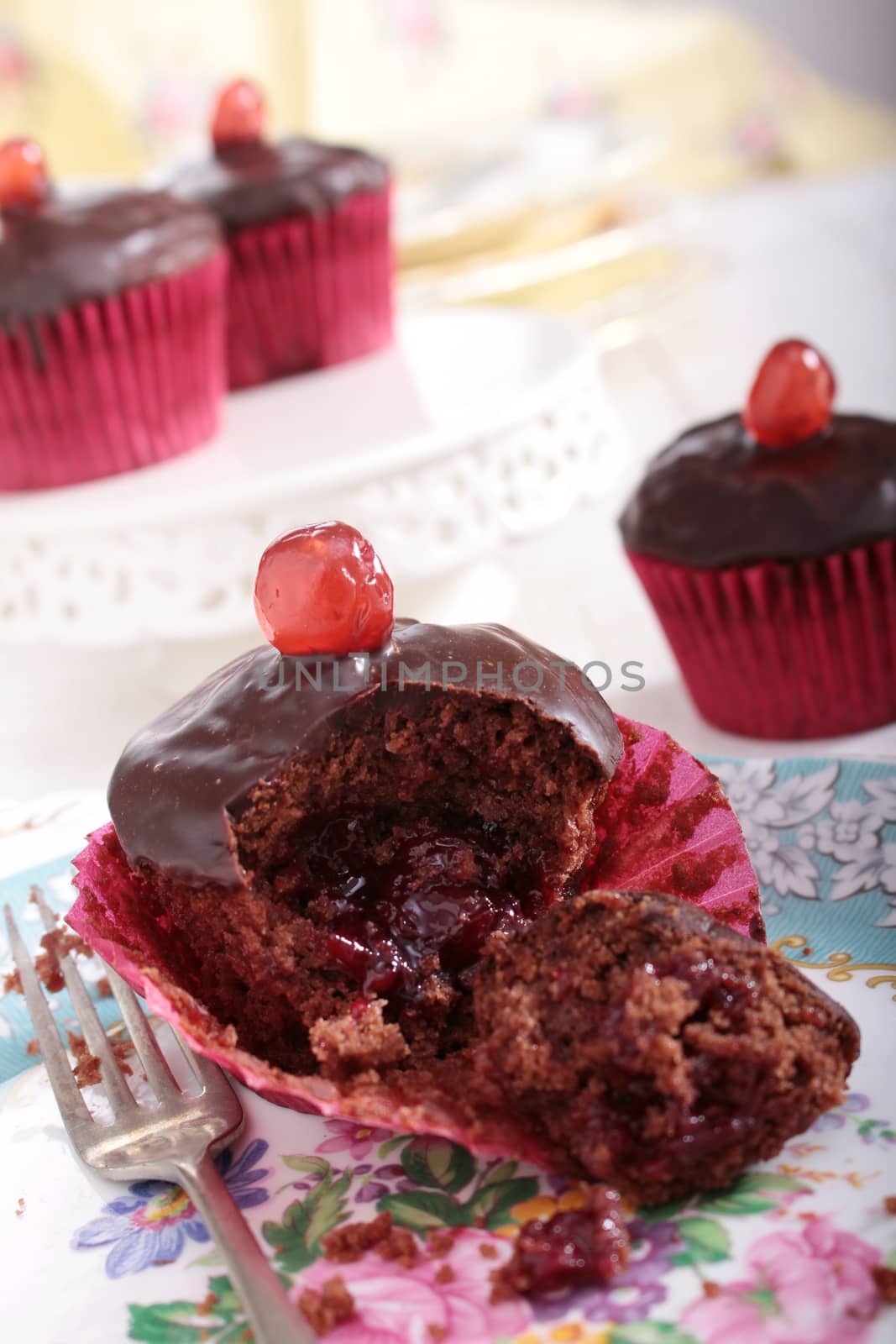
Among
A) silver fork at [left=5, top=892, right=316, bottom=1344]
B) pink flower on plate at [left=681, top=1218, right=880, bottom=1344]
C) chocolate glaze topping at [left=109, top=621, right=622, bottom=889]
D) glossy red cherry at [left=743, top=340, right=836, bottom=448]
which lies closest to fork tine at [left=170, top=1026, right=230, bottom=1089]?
silver fork at [left=5, top=892, right=316, bottom=1344]

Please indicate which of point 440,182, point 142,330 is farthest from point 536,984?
point 440,182

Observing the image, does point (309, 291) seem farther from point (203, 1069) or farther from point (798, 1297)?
point (798, 1297)

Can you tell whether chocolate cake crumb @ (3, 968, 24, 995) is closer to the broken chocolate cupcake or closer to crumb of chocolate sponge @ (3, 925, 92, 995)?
crumb of chocolate sponge @ (3, 925, 92, 995)

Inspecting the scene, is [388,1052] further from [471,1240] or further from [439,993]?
[471,1240]

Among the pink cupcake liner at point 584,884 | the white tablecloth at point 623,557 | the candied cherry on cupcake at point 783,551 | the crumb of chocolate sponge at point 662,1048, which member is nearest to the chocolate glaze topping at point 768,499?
the candied cherry on cupcake at point 783,551

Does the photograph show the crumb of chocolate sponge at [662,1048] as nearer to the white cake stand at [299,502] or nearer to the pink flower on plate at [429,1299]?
the pink flower on plate at [429,1299]

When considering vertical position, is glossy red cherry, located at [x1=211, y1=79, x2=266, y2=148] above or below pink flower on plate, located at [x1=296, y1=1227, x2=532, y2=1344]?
Result: above
